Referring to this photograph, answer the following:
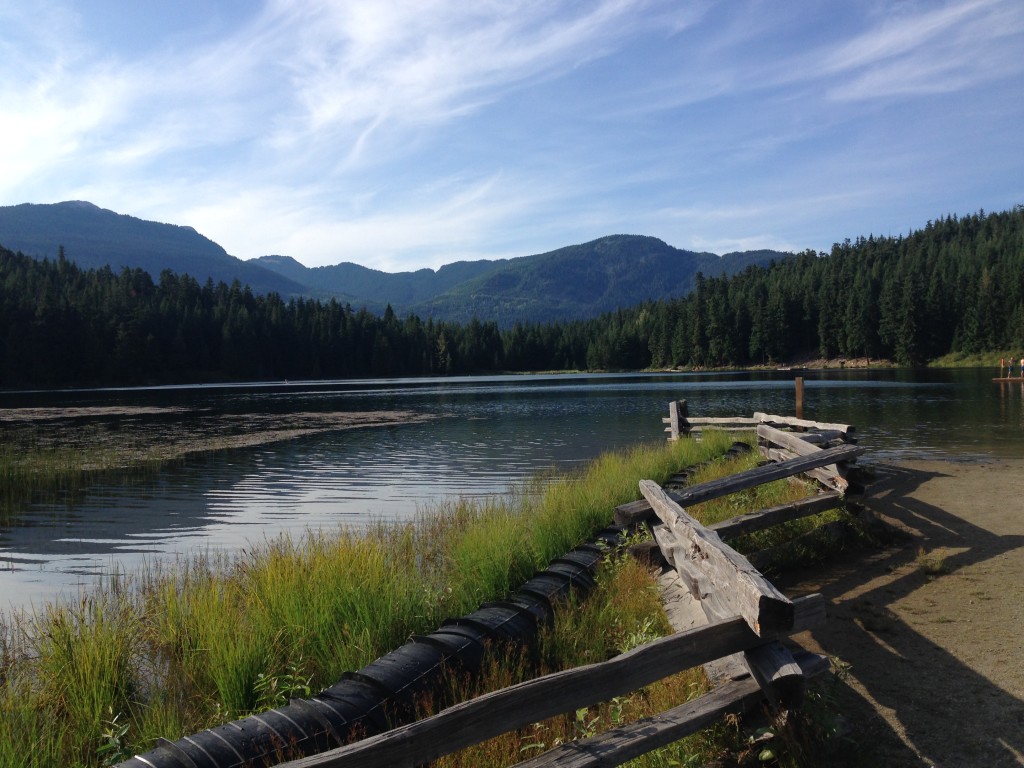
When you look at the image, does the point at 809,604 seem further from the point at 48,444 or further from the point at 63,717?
the point at 48,444

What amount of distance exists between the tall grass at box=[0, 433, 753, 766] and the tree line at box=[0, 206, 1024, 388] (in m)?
126

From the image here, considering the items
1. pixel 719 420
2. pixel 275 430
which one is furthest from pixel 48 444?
pixel 719 420

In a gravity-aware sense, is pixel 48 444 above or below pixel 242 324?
below

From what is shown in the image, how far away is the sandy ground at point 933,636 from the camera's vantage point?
528cm

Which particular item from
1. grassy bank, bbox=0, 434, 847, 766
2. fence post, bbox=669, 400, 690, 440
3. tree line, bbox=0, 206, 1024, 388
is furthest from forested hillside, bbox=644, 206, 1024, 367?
grassy bank, bbox=0, 434, 847, 766

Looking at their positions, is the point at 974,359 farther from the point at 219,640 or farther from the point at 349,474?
the point at 219,640

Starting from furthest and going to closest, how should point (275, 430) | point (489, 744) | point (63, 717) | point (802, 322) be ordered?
point (802, 322) → point (275, 430) → point (63, 717) → point (489, 744)

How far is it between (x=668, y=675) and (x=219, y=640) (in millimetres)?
4083

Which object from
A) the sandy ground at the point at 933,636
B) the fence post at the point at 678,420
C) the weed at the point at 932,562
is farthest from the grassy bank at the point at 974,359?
the weed at the point at 932,562

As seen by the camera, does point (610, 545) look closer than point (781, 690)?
No

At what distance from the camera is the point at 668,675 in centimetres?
487

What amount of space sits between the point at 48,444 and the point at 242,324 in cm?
12324

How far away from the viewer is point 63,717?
5781mm

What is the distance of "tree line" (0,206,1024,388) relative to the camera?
384 feet
